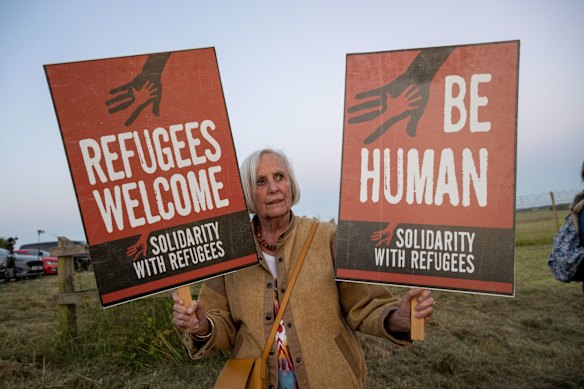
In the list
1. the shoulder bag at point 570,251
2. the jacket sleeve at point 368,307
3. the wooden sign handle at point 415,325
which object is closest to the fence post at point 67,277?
the jacket sleeve at point 368,307

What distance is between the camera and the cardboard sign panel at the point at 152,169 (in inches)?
71.9

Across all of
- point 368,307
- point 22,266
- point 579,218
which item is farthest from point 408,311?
point 22,266

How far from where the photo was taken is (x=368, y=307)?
80.8 inches

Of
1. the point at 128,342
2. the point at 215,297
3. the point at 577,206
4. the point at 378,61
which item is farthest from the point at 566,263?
the point at 128,342

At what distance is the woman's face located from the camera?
218 centimetres

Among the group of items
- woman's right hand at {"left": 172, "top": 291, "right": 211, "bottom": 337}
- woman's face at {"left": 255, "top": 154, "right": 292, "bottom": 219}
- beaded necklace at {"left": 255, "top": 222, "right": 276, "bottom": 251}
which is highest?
woman's face at {"left": 255, "top": 154, "right": 292, "bottom": 219}

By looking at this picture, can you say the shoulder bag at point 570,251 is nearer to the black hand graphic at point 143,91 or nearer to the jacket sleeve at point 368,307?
the jacket sleeve at point 368,307

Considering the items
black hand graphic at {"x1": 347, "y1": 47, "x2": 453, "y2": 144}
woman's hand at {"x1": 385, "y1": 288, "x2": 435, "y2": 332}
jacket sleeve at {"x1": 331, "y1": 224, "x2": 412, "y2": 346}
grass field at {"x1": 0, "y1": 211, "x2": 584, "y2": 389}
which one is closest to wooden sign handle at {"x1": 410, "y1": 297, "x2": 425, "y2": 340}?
woman's hand at {"x1": 385, "y1": 288, "x2": 435, "y2": 332}

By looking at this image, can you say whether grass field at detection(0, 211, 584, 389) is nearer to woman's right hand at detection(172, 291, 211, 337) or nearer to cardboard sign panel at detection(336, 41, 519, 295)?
woman's right hand at detection(172, 291, 211, 337)

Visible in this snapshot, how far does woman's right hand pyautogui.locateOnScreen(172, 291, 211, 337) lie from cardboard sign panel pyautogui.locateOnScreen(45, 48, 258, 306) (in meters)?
0.11

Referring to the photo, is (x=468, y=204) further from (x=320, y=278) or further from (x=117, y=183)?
(x=117, y=183)

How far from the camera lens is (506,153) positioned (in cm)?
173

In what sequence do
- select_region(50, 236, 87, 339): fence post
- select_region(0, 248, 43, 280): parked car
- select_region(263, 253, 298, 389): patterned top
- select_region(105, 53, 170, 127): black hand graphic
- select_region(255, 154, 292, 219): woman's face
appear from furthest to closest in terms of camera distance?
select_region(0, 248, 43, 280): parked car < select_region(50, 236, 87, 339): fence post < select_region(255, 154, 292, 219): woman's face < select_region(263, 253, 298, 389): patterned top < select_region(105, 53, 170, 127): black hand graphic

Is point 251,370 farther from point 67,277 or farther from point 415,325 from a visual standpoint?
point 67,277
